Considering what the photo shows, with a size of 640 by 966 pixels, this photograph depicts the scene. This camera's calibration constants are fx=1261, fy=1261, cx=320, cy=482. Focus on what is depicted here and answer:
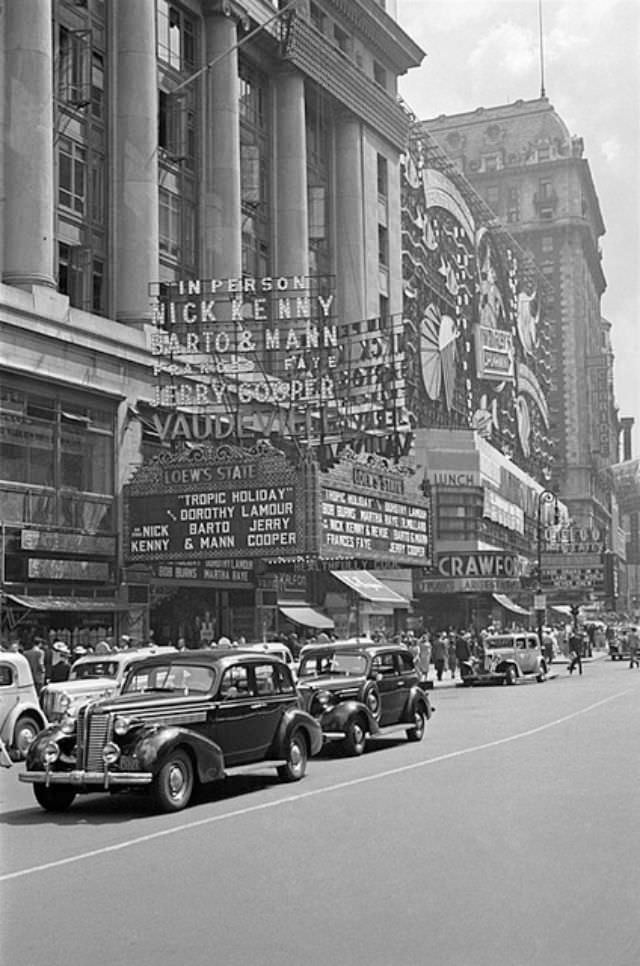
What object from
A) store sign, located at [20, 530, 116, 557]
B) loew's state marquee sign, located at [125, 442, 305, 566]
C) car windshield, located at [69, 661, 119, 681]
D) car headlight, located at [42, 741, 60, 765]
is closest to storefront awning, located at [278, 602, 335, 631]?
loew's state marquee sign, located at [125, 442, 305, 566]

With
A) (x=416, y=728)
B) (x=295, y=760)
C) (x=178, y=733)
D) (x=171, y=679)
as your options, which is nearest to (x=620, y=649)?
(x=416, y=728)

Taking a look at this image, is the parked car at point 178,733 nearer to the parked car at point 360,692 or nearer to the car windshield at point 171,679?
the car windshield at point 171,679

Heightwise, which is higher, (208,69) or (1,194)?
(208,69)

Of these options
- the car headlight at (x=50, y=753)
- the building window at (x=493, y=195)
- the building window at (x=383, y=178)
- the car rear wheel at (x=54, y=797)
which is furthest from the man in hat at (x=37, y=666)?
the building window at (x=493, y=195)

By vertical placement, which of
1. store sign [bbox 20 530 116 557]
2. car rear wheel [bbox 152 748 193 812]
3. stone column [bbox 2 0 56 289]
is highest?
stone column [bbox 2 0 56 289]

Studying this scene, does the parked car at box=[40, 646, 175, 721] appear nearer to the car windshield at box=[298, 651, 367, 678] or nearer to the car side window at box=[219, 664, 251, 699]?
the car windshield at box=[298, 651, 367, 678]

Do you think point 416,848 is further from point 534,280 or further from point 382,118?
point 534,280

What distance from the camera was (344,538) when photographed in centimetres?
3803

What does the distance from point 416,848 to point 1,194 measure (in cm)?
2849

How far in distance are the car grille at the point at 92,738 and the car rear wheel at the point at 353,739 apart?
6.32 m

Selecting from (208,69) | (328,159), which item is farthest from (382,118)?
(208,69)

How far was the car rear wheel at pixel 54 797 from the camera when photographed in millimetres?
14102

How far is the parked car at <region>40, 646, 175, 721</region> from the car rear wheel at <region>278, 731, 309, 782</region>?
4.85 meters

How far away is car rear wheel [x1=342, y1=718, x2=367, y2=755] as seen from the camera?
19.5 m
